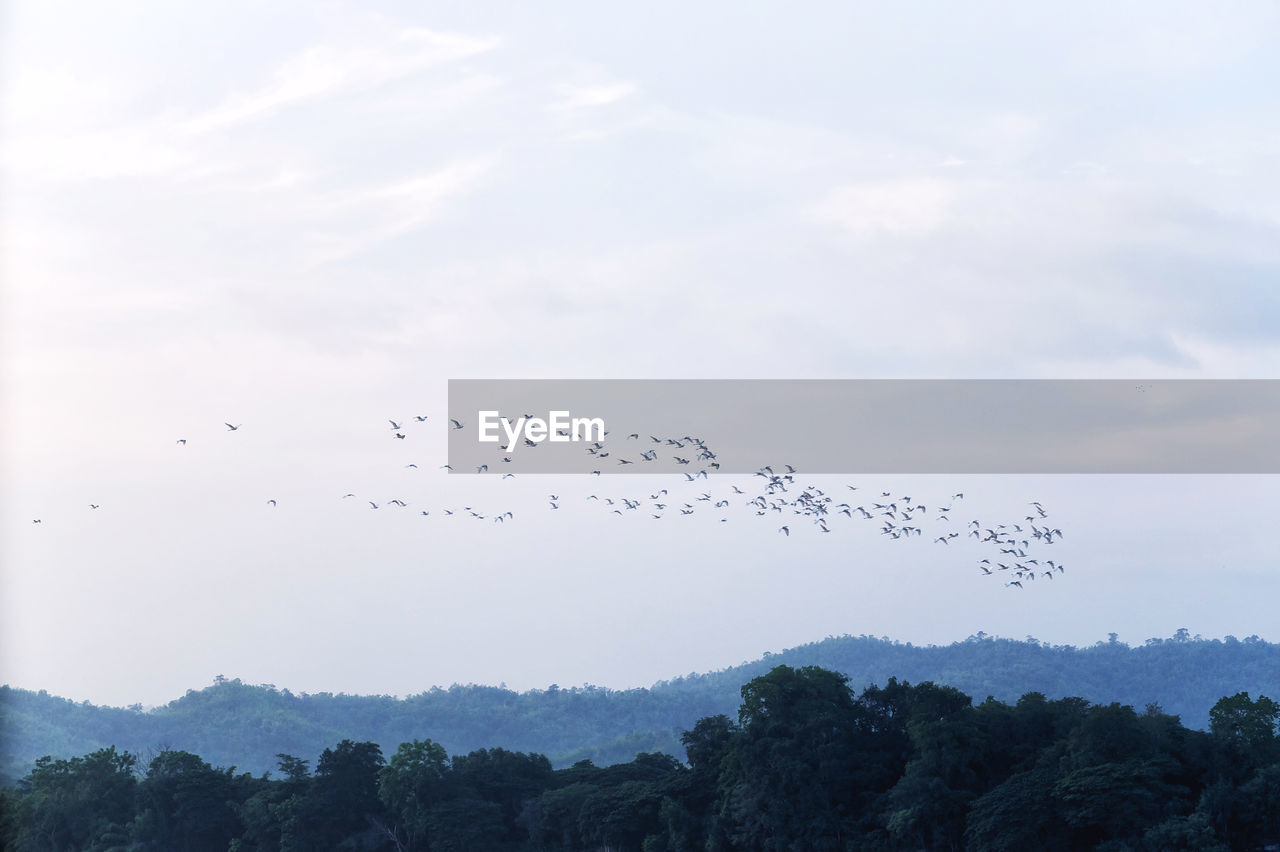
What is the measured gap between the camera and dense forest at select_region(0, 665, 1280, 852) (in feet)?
177

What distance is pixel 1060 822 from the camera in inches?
2143

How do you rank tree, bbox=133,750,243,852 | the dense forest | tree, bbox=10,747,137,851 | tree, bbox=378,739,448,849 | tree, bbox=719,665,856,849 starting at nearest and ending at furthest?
the dense forest
tree, bbox=719,665,856,849
tree, bbox=378,739,448,849
tree, bbox=133,750,243,852
tree, bbox=10,747,137,851

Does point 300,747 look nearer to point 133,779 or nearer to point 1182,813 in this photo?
point 133,779

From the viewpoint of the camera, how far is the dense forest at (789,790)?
5388 cm

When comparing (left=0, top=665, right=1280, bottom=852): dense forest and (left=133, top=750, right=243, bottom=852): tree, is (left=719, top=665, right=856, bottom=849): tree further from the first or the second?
(left=133, top=750, right=243, bottom=852): tree

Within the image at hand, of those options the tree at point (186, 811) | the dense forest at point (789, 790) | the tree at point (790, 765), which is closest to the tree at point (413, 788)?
the dense forest at point (789, 790)

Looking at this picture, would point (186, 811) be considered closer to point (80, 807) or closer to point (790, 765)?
point (80, 807)

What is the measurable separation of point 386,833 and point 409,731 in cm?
12367

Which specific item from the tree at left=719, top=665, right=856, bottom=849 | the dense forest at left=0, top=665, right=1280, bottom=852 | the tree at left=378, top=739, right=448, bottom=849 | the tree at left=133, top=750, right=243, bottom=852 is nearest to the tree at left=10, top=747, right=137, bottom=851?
the dense forest at left=0, top=665, right=1280, bottom=852

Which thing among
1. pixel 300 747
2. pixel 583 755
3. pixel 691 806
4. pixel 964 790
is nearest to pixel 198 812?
pixel 691 806

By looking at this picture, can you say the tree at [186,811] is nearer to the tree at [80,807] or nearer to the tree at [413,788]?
the tree at [80,807]

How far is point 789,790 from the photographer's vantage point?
198 feet

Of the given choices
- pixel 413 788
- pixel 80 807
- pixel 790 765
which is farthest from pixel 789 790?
Result: pixel 80 807

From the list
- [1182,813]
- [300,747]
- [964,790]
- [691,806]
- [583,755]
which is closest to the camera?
[1182,813]
